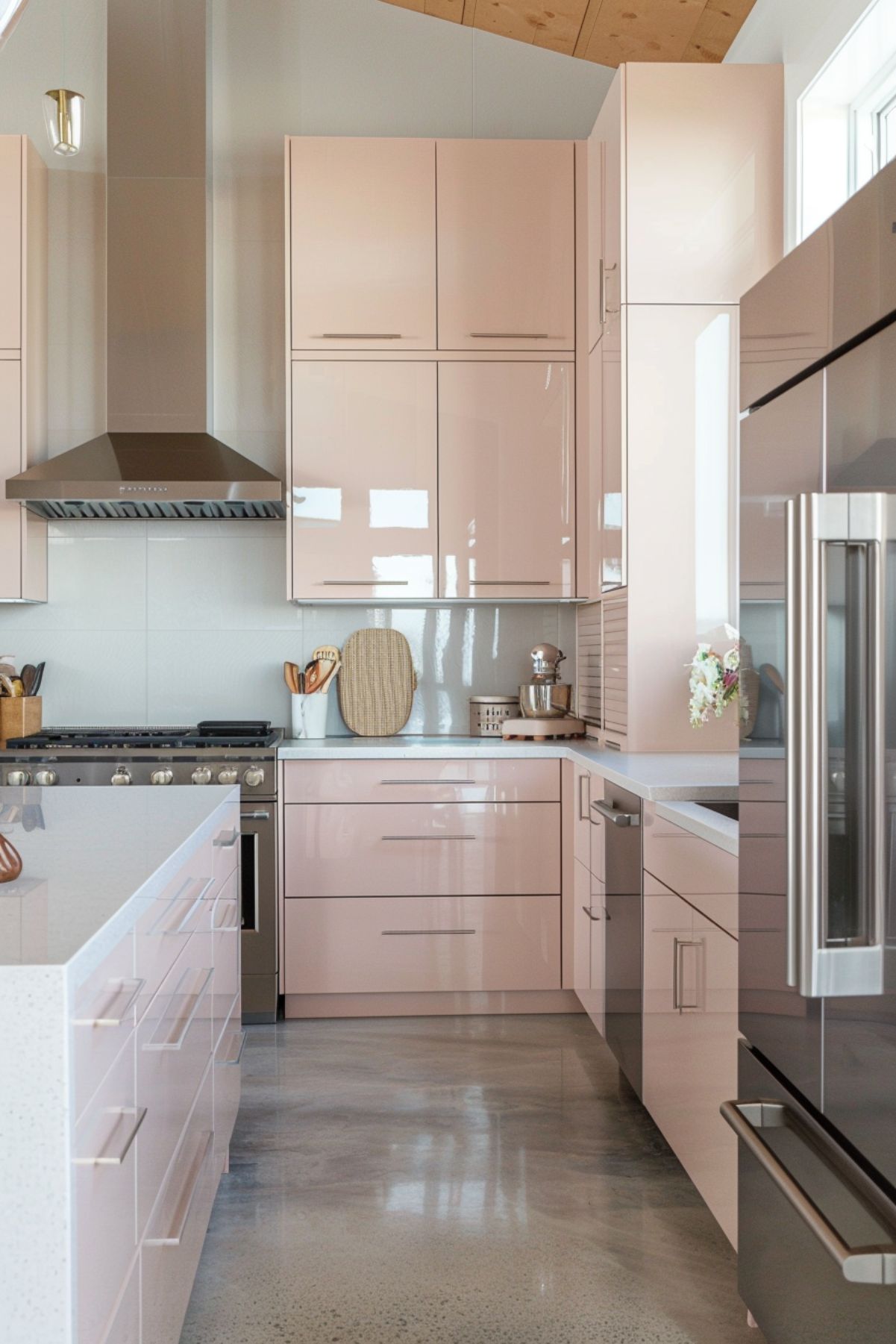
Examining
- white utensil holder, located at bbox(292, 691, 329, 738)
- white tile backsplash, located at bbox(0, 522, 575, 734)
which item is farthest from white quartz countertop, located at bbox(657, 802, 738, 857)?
white tile backsplash, located at bbox(0, 522, 575, 734)

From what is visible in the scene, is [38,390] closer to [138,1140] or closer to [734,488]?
[734,488]

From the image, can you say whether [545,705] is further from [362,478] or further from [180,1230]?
[180,1230]

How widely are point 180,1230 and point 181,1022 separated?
0.93ft

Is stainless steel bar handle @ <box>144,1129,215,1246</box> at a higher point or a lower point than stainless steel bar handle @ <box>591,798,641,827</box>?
lower

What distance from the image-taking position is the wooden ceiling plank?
3488 millimetres

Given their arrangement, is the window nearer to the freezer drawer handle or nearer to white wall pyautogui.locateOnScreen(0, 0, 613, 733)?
white wall pyautogui.locateOnScreen(0, 0, 613, 733)

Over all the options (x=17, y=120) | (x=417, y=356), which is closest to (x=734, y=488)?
(x=417, y=356)

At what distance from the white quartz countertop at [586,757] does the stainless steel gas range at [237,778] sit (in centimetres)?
13

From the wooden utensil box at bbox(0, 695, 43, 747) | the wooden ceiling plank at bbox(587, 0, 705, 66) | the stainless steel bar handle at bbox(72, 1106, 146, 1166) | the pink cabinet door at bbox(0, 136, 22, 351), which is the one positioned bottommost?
the stainless steel bar handle at bbox(72, 1106, 146, 1166)

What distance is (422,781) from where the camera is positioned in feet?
11.4

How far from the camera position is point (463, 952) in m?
3.50

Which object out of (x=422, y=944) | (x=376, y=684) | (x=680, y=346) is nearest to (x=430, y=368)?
(x=680, y=346)

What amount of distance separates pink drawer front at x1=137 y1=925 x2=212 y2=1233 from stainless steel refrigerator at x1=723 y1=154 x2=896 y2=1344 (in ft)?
2.54

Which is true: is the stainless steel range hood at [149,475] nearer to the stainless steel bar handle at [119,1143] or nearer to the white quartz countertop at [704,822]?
the white quartz countertop at [704,822]
